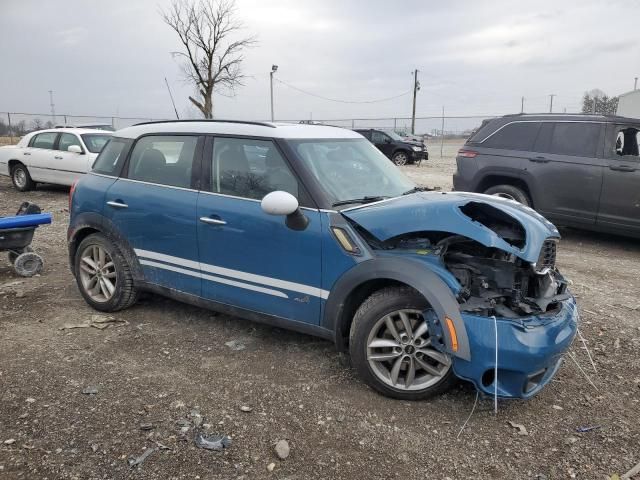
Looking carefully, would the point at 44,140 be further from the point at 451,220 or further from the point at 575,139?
the point at 451,220

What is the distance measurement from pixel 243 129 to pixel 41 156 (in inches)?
396

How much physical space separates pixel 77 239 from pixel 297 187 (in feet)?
8.16

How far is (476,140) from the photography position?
8.47m

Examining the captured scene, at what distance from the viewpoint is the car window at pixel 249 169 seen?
3.66m

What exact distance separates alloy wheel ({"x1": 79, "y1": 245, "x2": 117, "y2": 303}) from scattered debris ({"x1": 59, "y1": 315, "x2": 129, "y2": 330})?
0.18m

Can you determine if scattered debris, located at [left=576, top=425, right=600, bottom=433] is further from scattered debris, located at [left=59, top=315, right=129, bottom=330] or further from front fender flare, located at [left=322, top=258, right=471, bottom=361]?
scattered debris, located at [left=59, top=315, right=129, bottom=330]

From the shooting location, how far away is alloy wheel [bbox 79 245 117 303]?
462 centimetres

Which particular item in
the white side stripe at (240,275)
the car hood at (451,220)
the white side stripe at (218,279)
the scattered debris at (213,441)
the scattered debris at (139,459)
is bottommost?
the scattered debris at (139,459)

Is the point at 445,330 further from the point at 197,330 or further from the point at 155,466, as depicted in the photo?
the point at 197,330

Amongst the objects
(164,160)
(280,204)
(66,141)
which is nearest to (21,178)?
(66,141)

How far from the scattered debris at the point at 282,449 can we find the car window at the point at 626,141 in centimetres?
665

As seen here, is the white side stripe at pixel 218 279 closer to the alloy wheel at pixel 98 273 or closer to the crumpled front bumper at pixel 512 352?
the alloy wheel at pixel 98 273

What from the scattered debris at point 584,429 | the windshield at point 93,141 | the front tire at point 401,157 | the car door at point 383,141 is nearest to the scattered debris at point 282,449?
the scattered debris at point 584,429

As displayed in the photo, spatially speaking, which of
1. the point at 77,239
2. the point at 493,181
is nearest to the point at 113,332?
the point at 77,239
